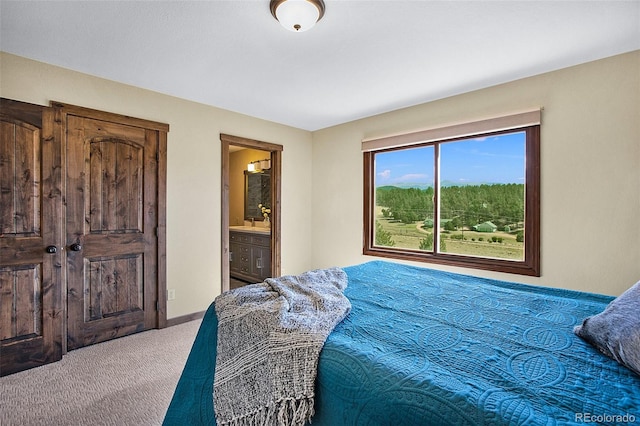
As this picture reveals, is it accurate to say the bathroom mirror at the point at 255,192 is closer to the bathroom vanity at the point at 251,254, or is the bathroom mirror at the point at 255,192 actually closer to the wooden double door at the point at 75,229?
the bathroom vanity at the point at 251,254

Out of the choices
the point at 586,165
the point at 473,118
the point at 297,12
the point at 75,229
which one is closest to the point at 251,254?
the point at 75,229

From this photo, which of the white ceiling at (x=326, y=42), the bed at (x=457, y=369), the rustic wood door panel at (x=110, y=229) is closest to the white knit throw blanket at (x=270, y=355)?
the bed at (x=457, y=369)

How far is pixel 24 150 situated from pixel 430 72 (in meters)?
3.39

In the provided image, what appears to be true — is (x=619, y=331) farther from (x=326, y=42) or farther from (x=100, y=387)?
(x=100, y=387)

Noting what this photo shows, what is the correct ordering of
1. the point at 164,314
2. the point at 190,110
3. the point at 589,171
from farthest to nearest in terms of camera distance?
1. the point at 190,110
2. the point at 164,314
3. the point at 589,171

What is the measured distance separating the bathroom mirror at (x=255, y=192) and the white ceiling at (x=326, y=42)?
8.23 feet

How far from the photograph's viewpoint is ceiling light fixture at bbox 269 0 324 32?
5.76ft

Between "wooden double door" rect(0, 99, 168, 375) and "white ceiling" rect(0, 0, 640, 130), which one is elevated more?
"white ceiling" rect(0, 0, 640, 130)

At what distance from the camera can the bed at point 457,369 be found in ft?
2.60

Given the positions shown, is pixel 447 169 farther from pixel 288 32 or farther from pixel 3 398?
pixel 3 398

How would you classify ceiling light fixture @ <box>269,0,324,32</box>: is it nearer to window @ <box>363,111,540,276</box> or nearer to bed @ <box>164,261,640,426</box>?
bed @ <box>164,261,640,426</box>

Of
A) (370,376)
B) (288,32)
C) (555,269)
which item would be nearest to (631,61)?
(555,269)

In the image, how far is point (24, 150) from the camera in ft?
7.87
